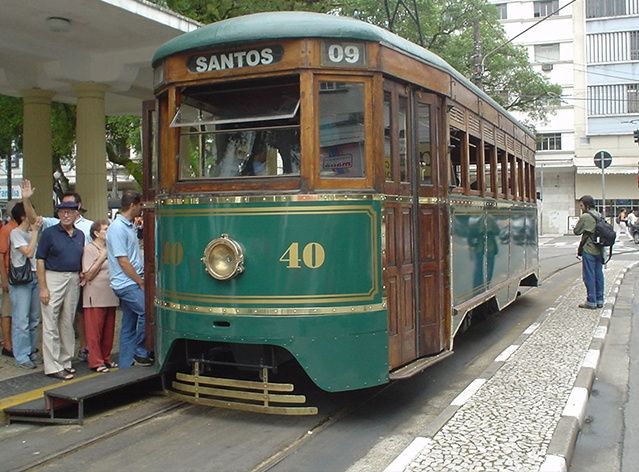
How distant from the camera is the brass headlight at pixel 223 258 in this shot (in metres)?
5.10

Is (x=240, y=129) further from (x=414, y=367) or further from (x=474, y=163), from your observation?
(x=474, y=163)

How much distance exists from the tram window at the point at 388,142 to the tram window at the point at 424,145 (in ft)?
1.70

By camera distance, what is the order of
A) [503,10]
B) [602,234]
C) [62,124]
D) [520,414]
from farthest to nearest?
[503,10] → [62,124] → [602,234] → [520,414]

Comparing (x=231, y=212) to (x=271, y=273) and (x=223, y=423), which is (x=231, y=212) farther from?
(x=223, y=423)

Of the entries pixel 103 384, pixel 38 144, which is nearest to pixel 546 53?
pixel 38 144

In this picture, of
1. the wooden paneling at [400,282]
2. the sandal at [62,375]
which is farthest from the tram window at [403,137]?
the sandal at [62,375]

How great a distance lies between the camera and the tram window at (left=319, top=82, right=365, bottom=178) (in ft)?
17.1

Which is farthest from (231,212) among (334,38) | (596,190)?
(596,190)

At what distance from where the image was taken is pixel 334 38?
5164 mm

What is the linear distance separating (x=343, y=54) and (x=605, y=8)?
143ft

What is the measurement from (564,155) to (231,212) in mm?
41806

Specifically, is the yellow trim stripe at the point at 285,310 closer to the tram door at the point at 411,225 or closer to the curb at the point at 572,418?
the tram door at the point at 411,225

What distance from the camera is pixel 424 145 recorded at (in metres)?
6.09

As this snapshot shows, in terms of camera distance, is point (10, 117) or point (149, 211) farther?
point (10, 117)
